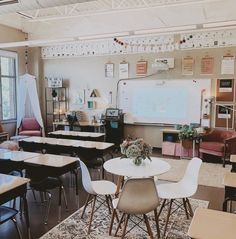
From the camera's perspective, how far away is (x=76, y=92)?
823 cm

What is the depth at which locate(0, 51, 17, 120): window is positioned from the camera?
7754 millimetres

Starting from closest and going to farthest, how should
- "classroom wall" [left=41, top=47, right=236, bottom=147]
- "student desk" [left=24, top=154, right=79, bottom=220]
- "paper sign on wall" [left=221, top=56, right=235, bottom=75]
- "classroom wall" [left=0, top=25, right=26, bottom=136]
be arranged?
"student desk" [left=24, top=154, right=79, bottom=220]
"paper sign on wall" [left=221, top=56, right=235, bottom=75]
"classroom wall" [left=41, top=47, right=236, bottom=147]
"classroom wall" [left=0, top=25, right=26, bottom=136]

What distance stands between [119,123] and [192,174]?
4220 millimetres

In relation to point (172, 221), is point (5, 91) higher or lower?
higher

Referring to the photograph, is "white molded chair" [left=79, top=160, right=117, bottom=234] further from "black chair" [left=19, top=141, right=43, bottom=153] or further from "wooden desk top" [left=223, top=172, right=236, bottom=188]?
"black chair" [left=19, top=141, right=43, bottom=153]

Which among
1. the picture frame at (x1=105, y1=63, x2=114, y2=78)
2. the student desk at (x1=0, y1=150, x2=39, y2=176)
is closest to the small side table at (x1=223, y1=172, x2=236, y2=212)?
the student desk at (x1=0, y1=150, x2=39, y2=176)

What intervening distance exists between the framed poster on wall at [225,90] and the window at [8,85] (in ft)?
19.1

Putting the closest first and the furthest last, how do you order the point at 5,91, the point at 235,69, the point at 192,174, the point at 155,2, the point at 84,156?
1. the point at 192,174
2. the point at 84,156
3. the point at 155,2
4. the point at 235,69
5. the point at 5,91

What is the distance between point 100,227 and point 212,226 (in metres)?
1.71

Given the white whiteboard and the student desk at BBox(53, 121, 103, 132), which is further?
the student desk at BBox(53, 121, 103, 132)

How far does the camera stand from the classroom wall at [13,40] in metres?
7.58

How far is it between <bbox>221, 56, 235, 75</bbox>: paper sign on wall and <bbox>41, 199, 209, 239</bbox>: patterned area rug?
13.3 feet

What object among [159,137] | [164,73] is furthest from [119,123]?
[164,73]

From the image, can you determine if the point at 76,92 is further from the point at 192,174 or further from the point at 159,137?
the point at 192,174
